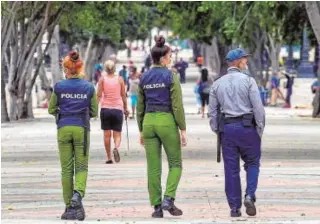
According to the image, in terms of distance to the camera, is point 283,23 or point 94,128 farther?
point 283,23

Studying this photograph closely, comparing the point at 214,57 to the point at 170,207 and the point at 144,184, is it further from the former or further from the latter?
the point at 170,207

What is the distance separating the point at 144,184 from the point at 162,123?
3.33m

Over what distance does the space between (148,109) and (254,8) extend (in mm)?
23095

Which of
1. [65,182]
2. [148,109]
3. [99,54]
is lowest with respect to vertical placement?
[99,54]

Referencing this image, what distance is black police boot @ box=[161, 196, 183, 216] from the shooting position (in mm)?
10945

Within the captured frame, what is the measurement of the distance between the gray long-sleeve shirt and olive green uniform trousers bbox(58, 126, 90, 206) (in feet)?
4.56

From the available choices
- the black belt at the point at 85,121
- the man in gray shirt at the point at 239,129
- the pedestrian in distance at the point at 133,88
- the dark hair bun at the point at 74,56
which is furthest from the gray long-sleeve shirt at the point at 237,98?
the pedestrian in distance at the point at 133,88

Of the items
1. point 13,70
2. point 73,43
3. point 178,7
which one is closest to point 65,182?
point 13,70

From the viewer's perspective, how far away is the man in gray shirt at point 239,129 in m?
11.0

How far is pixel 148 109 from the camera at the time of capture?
11188 mm

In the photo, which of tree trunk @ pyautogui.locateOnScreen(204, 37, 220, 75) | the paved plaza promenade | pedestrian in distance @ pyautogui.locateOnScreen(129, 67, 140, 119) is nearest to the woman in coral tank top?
the paved plaza promenade

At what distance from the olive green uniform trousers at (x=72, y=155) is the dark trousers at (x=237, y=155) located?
1477 mm

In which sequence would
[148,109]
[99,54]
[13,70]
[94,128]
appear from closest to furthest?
[148,109] → [94,128] → [13,70] → [99,54]

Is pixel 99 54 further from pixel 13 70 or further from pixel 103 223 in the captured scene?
pixel 103 223
